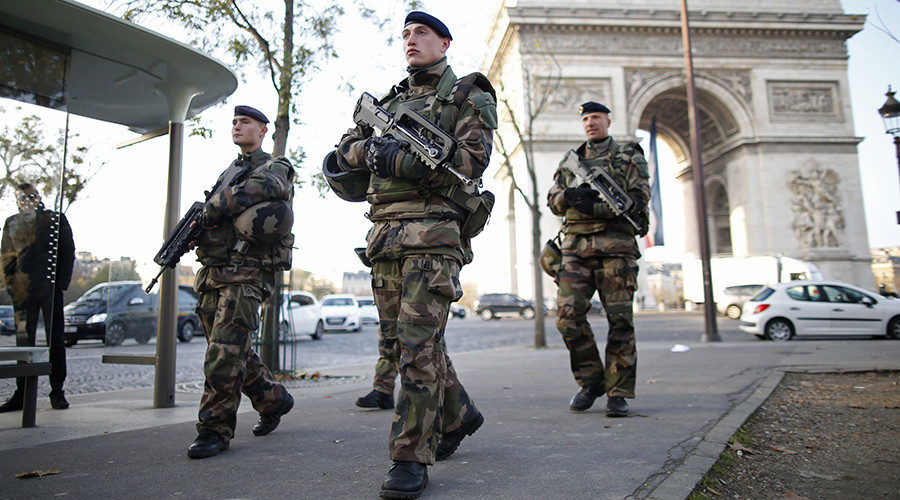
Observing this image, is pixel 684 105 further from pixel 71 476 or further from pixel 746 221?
pixel 71 476

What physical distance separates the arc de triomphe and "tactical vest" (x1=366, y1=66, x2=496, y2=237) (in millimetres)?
26906

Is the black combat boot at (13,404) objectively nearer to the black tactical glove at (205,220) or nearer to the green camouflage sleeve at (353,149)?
the black tactical glove at (205,220)

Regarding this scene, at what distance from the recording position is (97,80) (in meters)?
5.18

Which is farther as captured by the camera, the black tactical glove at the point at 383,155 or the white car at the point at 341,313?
the white car at the point at 341,313

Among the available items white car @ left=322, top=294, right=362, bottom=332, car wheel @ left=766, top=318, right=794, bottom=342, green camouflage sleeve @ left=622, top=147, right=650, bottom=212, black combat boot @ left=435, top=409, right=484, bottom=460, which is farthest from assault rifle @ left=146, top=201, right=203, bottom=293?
white car @ left=322, top=294, right=362, bottom=332

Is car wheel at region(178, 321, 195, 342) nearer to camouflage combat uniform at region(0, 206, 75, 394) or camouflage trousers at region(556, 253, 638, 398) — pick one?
camouflage combat uniform at region(0, 206, 75, 394)

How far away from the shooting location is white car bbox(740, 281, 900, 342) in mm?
12820

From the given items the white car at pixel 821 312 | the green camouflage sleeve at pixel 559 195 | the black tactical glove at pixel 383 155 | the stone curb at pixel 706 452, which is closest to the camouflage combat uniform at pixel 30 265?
the black tactical glove at pixel 383 155

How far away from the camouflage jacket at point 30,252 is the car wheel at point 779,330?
13.6 meters

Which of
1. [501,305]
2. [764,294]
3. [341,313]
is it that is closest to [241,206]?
[764,294]

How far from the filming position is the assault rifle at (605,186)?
14.3ft

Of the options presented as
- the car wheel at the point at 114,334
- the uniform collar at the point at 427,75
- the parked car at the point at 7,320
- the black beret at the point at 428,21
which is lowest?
the car wheel at the point at 114,334

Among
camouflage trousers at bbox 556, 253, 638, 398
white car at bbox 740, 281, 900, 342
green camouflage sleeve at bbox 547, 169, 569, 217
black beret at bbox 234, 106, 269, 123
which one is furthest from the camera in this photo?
white car at bbox 740, 281, 900, 342

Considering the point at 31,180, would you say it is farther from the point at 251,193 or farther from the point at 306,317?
the point at 306,317
